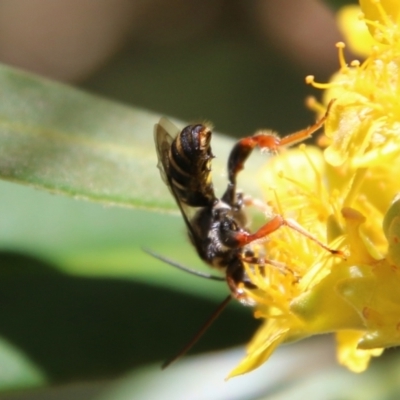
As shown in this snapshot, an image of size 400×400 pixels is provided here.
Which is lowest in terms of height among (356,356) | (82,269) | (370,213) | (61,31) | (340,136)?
(61,31)

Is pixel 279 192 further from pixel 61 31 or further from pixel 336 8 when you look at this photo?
pixel 61 31

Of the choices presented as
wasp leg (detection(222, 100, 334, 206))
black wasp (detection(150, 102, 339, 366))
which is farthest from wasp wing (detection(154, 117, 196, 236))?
wasp leg (detection(222, 100, 334, 206))

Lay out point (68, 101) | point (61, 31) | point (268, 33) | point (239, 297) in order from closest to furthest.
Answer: point (239, 297) < point (68, 101) < point (268, 33) < point (61, 31)

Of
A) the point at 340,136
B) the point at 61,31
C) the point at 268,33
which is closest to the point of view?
the point at 340,136

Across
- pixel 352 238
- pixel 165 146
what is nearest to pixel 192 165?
pixel 165 146

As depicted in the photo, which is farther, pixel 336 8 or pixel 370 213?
pixel 336 8

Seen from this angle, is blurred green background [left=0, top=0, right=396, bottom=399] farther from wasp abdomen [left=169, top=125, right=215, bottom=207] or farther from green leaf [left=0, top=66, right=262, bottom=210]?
wasp abdomen [left=169, top=125, right=215, bottom=207]

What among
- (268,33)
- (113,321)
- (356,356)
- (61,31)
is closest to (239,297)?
(356,356)

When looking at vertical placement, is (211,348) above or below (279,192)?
below
